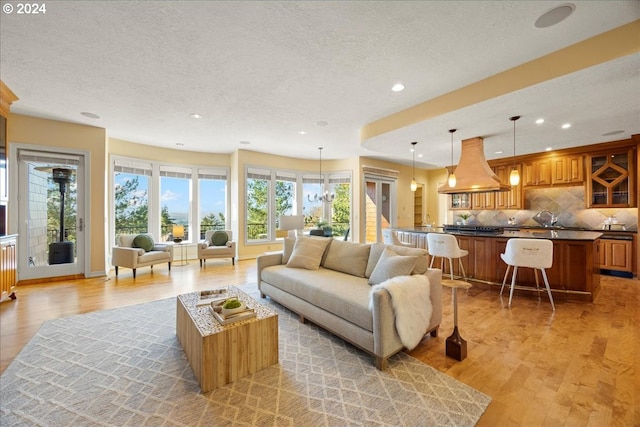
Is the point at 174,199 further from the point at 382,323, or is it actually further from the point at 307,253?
the point at 382,323

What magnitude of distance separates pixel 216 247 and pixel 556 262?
20.5ft

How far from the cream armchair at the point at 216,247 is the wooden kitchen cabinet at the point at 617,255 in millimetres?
7691

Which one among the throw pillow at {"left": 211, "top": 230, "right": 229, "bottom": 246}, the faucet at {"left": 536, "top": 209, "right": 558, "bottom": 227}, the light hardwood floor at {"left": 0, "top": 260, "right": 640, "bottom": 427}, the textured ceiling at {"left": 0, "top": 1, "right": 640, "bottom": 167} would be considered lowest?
the light hardwood floor at {"left": 0, "top": 260, "right": 640, "bottom": 427}

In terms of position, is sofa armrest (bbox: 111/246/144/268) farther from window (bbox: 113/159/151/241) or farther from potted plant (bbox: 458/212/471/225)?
potted plant (bbox: 458/212/471/225)

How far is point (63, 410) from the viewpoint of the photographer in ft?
5.52

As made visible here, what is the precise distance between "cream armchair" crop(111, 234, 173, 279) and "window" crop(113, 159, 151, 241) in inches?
38.7

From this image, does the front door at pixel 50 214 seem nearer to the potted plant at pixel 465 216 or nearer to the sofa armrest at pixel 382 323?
the sofa armrest at pixel 382 323

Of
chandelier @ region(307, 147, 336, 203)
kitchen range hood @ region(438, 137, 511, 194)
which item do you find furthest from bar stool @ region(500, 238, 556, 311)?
chandelier @ region(307, 147, 336, 203)

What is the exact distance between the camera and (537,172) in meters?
6.32

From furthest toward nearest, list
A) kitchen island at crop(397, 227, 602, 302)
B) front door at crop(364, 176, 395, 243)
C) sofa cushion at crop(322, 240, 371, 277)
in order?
1. front door at crop(364, 176, 395, 243)
2. kitchen island at crop(397, 227, 602, 302)
3. sofa cushion at crop(322, 240, 371, 277)

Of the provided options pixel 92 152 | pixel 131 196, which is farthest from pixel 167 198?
pixel 92 152

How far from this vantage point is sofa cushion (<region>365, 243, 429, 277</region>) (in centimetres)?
262

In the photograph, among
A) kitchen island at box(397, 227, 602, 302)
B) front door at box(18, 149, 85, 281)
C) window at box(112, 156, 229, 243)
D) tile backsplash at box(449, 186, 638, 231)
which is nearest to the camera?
kitchen island at box(397, 227, 602, 302)

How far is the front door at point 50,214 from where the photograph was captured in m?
4.56
